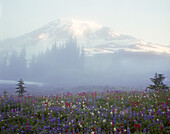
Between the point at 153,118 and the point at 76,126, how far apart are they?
3.45m

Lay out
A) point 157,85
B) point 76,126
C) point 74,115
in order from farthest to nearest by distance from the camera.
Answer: point 157,85 < point 74,115 < point 76,126

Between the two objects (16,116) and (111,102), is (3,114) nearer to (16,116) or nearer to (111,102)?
(16,116)

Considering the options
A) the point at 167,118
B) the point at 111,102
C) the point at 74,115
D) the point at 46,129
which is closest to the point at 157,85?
the point at 111,102

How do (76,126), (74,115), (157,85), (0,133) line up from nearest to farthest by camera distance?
(0,133) → (76,126) → (74,115) → (157,85)

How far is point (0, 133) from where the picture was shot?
20.6 feet

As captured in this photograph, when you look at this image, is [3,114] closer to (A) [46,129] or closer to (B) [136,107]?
(A) [46,129]

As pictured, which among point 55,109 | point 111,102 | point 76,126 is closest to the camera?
point 76,126

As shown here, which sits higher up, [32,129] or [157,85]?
[157,85]

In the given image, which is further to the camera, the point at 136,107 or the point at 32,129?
the point at 136,107

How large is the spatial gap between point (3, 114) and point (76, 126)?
13.8 ft

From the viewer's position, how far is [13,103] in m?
10.5

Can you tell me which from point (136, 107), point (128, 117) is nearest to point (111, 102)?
point (136, 107)

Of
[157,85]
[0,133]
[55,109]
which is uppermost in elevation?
[157,85]

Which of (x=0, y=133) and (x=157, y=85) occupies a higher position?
(x=157, y=85)
